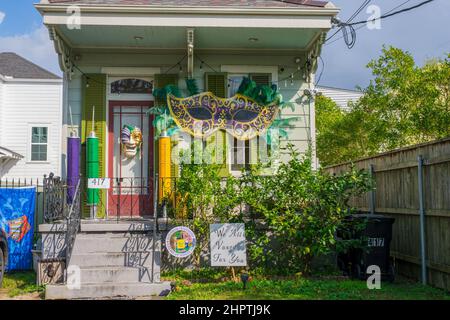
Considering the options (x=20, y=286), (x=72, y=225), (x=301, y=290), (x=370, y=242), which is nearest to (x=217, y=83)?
(x=72, y=225)

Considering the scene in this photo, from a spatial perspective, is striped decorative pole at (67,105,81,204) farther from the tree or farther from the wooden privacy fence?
the tree

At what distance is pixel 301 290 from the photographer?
22.4 feet

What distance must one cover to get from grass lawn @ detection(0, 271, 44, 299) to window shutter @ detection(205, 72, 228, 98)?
4.72 m

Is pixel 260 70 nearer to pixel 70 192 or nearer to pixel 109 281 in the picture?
pixel 70 192

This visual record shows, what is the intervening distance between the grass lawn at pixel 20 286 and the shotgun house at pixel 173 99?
1.67 m

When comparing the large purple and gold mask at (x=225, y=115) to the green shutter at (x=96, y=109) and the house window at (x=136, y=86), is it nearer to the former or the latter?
the house window at (x=136, y=86)

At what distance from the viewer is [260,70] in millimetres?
9898

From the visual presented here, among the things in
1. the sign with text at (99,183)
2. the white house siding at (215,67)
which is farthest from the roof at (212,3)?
the sign with text at (99,183)

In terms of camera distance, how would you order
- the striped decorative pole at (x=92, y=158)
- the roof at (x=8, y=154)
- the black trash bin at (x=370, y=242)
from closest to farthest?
the black trash bin at (x=370, y=242) → the striped decorative pole at (x=92, y=158) → the roof at (x=8, y=154)

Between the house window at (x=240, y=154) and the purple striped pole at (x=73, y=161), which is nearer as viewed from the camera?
the purple striped pole at (x=73, y=161)

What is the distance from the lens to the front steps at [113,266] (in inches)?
268
